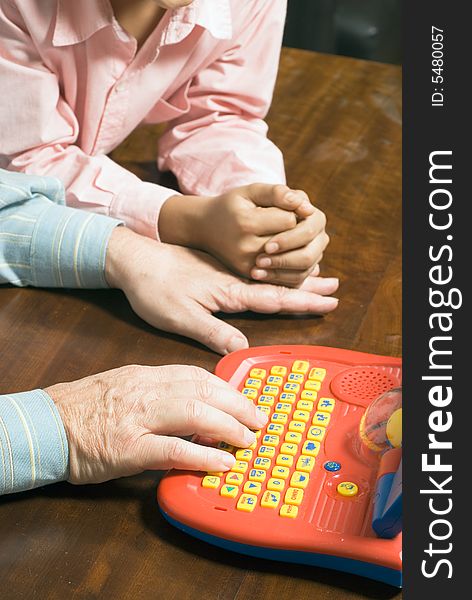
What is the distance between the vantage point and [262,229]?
0.96 metres

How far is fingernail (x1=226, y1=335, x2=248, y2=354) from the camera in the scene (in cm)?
89

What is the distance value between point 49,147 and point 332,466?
1.73ft

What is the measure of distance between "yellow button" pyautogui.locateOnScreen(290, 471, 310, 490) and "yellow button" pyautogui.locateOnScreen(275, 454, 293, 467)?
0.03 ft

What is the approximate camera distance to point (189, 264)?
38.4 inches

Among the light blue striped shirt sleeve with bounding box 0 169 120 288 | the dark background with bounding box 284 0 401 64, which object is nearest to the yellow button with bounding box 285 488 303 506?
the light blue striped shirt sleeve with bounding box 0 169 120 288

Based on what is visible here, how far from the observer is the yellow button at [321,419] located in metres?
0.77

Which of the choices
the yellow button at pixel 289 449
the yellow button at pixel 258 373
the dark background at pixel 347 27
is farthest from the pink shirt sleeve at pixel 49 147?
the dark background at pixel 347 27

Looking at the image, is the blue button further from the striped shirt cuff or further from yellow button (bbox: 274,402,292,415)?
the striped shirt cuff

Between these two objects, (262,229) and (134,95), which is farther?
(134,95)

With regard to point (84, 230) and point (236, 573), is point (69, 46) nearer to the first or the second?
point (84, 230)

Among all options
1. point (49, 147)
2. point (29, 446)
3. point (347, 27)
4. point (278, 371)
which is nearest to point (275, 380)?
point (278, 371)

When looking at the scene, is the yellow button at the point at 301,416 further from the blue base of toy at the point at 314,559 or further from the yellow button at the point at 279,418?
the blue base of toy at the point at 314,559

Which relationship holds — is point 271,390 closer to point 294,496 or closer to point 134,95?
point 294,496

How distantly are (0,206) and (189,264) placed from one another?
19 cm
